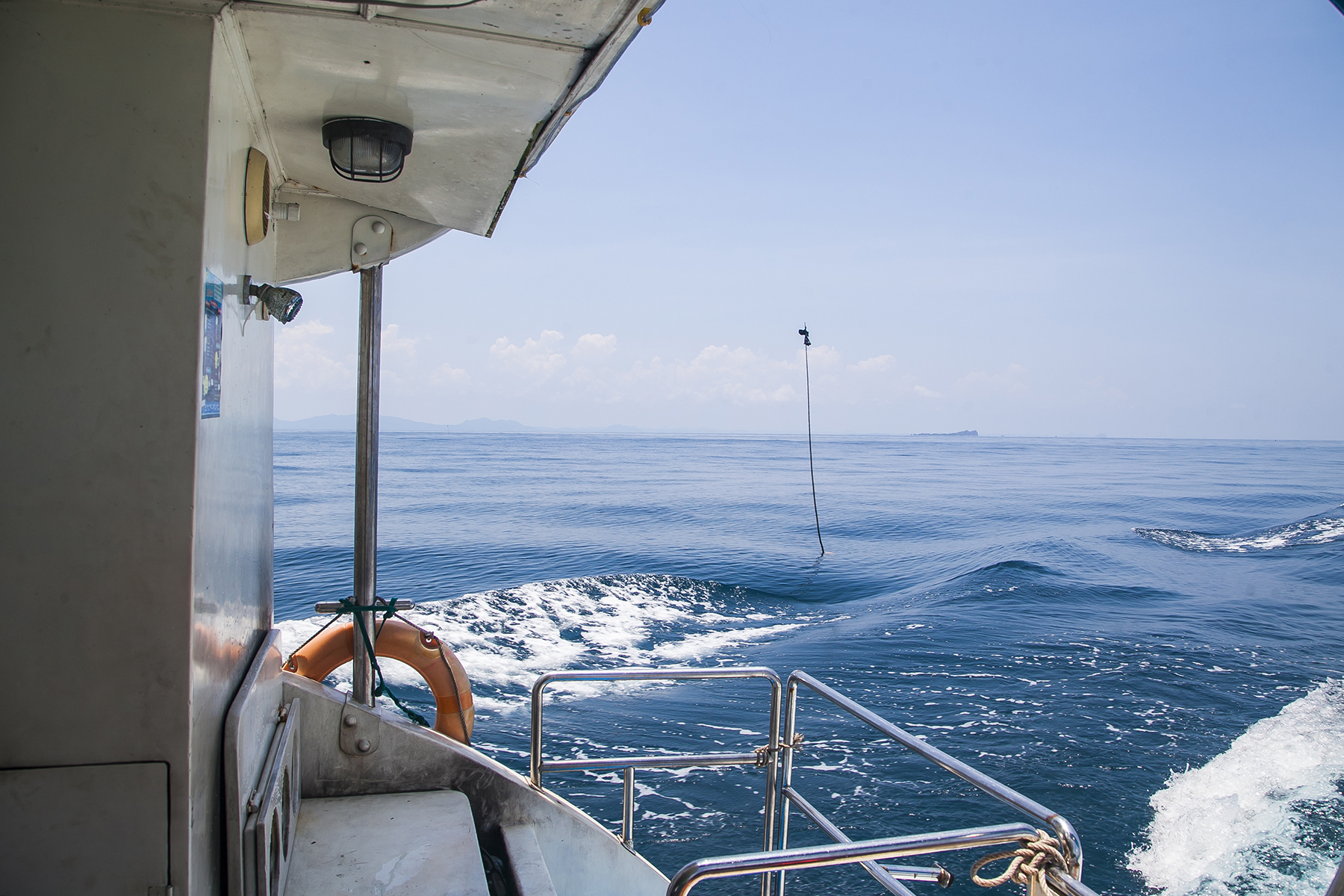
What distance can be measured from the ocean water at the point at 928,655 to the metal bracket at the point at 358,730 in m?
3.04

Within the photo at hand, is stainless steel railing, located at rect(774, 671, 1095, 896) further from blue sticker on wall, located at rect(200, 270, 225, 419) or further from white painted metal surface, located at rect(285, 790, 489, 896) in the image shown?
blue sticker on wall, located at rect(200, 270, 225, 419)

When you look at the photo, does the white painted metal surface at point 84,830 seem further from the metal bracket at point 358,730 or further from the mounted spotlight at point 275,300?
the metal bracket at point 358,730

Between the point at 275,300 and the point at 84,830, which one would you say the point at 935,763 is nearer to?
the point at 84,830

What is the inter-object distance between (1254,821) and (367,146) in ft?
23.5

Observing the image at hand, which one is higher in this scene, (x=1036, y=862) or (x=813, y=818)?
(x=1036, y=862)

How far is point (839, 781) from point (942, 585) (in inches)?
335

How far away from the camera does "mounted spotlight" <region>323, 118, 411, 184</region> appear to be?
204cm

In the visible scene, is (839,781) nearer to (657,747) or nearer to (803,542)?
(657,747)

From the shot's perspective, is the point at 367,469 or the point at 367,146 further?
the point at 367,469

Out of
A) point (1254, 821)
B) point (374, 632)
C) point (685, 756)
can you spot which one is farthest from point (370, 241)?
point (1254, 821)

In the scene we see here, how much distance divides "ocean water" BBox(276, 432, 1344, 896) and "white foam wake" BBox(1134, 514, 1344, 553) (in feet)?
0.45

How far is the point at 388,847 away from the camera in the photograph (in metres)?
2.38

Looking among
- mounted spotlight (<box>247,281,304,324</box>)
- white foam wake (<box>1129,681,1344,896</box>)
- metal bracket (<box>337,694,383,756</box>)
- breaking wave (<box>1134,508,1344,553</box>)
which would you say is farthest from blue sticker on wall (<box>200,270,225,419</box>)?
breaking wave (<box>1134,508,1344,553</box>)

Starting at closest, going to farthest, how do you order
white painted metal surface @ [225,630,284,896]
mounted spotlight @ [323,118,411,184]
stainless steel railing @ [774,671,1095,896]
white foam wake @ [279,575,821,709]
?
stainless steel railing @ [774,671,1095,896], white painted metal surface @ [225,630,284,896], mounted spotlight @ [323,118,411,184], white foam wake @ [279,575,821,709]
